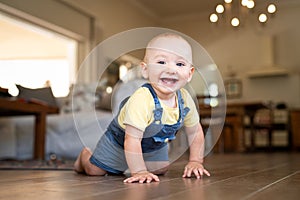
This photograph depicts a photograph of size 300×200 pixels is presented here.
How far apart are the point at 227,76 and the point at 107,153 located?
6099mm

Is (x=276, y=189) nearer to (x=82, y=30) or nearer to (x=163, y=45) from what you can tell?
(x=163, y=45)

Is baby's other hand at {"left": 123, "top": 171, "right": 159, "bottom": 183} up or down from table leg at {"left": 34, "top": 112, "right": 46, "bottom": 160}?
down

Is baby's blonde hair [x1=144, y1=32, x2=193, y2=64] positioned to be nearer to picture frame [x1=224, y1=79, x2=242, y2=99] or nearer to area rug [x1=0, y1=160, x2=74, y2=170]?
area rug [x1=0, y1=160, x2=74, y2=170]

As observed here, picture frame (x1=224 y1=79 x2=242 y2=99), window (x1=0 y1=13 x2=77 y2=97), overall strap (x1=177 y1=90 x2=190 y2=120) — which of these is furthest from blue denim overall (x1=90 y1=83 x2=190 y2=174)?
picture frame (x1=224 y1=79 x2=242 y2=99)

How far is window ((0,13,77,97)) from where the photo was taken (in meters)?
5.01

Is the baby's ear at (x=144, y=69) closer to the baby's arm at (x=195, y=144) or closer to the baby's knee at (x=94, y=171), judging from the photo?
the baby's arm at (x=195, y=144)

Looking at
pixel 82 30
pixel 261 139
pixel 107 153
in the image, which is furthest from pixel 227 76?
pixel 107 153

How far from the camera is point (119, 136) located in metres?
1.45

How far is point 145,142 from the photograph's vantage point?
140cm

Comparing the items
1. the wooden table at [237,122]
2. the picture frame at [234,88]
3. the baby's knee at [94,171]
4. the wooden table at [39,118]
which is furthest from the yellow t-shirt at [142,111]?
the picture frame at [234,88]

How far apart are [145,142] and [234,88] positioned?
6.14 m

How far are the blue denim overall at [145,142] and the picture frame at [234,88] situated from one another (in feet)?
19.4

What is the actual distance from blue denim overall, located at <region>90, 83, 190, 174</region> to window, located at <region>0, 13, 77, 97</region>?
3.38 meters

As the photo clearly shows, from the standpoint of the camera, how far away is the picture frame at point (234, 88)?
730 centimetres
